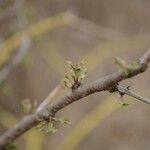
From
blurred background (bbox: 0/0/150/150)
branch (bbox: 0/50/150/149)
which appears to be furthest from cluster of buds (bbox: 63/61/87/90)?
blurred background (bbox: 0/0/150/150)

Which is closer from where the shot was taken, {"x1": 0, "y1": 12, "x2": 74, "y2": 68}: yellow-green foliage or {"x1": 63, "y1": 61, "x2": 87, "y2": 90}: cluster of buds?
{"x1": 63, "y1": 61, "x2": 87, "y2": 90}: cluster of buds

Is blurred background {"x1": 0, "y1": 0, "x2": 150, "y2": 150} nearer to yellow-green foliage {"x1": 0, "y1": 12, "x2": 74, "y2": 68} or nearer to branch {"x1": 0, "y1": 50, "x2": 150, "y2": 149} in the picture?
yellow-green foliage {"x1": 0, "y1": 12, "x2": 74, "y2": 68}

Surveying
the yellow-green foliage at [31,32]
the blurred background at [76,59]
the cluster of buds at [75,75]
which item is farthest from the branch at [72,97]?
the yellow-green foliage at [31,32]

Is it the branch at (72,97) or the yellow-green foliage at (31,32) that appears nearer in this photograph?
the branch at (72,97)

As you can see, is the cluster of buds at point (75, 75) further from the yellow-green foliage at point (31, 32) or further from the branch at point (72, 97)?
the yellow-green foliage at point (31, 32)

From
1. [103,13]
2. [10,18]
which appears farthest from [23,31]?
[103,13]

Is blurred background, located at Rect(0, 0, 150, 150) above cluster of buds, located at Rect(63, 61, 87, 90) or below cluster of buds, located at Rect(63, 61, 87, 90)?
above
